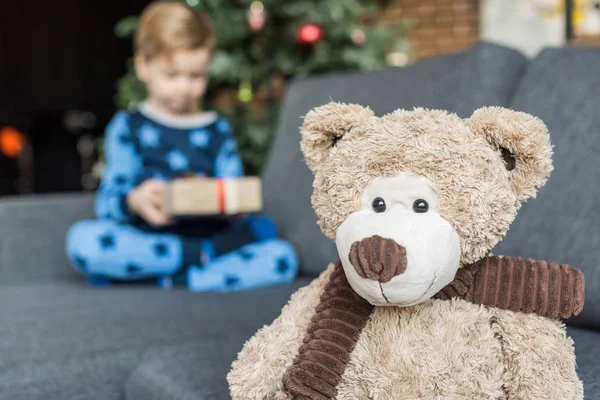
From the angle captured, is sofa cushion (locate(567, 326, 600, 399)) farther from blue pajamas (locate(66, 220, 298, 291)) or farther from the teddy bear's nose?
blue pajamas (locate(66, 220, 298, 291))

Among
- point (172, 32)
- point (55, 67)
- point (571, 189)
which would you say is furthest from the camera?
point (55, 67)

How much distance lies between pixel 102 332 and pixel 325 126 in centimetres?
63

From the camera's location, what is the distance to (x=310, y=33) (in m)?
2.80

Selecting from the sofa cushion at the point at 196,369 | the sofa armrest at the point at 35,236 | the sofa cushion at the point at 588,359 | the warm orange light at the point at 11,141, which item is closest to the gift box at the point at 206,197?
the sofa cushion at the point at 196,369

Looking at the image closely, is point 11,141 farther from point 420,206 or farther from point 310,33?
point 420,206

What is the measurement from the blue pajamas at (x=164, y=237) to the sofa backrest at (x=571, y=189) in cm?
60

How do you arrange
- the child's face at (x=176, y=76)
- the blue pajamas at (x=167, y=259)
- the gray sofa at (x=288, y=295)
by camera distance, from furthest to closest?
the child's face at (x=176, y=76)
the blue pajamas at (x=167, y=259)
the gray sofa at (x=288, y=295)

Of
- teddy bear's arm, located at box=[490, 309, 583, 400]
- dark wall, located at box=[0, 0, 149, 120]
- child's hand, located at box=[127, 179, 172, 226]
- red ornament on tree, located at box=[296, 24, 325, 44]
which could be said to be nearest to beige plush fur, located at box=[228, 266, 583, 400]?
teddy bear's arm, located at box=[490, 309, 583, 400]

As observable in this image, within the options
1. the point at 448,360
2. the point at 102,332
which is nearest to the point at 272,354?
the point at 448,360

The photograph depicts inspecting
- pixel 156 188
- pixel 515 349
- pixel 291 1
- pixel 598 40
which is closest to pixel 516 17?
pixel 598 40

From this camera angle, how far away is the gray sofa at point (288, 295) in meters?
0.92

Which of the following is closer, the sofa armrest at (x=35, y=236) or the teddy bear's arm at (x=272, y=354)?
the teddy bear's arm at (x=272, y=354)

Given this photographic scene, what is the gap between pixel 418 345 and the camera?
59 centimetres

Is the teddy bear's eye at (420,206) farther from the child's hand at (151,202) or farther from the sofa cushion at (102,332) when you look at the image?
the child's hand at (151,202)
